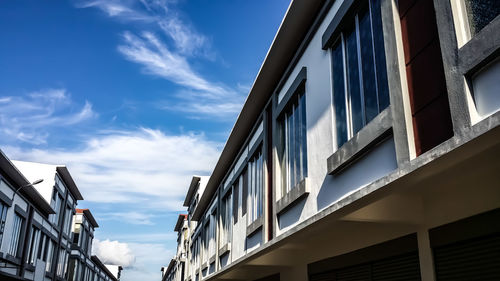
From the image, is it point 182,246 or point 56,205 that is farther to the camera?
point 182,246

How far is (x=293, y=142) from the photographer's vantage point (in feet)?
34.2

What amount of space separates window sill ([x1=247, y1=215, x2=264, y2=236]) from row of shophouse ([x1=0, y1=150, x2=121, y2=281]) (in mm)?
15545

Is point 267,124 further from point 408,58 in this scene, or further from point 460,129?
point 460,129

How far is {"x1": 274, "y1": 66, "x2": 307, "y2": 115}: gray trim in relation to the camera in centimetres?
957

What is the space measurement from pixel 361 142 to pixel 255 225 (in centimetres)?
669

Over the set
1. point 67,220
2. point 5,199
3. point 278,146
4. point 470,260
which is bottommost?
point 470,260

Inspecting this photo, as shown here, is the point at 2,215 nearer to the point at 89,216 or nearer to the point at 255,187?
the point at 255,187

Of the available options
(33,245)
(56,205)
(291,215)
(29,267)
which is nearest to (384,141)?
(291,215)

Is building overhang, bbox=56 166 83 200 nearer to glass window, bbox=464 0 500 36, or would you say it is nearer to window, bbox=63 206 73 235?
window, bbox=63 206 73 235

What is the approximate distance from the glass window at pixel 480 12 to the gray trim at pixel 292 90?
194 inches

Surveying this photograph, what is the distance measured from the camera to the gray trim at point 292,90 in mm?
9570

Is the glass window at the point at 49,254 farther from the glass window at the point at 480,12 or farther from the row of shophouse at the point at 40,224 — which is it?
the glass window at the point at 480,12

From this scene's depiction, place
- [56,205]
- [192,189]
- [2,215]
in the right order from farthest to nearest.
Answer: [56,205] < [192,189] < [2,215]

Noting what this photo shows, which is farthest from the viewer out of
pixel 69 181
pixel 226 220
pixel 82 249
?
pixel 82 249
